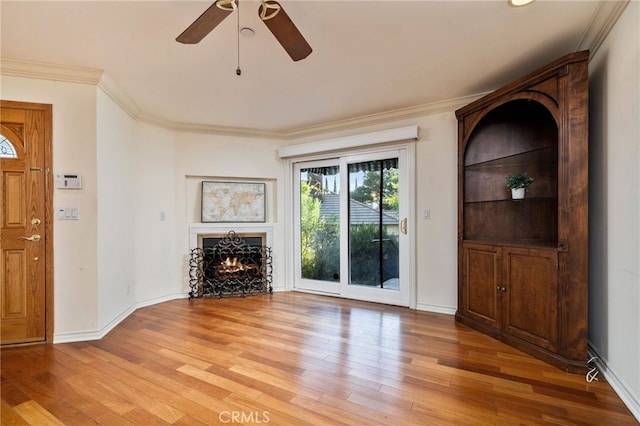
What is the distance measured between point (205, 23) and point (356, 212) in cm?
295

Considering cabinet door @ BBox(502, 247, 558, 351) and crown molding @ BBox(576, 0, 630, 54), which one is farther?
cabinet door @ BBox(502, 247, 558, 351)

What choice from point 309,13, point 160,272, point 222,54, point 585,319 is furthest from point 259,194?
point 585,319

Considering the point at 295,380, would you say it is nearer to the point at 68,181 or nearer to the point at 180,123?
the point at 68,181

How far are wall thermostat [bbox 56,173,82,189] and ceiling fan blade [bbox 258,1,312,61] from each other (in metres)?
2.32

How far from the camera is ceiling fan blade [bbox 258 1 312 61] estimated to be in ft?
5.10

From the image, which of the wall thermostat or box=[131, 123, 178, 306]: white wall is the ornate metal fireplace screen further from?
the wall thermostat

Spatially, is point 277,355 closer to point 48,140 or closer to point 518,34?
point 48,140

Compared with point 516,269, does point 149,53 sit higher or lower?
higher

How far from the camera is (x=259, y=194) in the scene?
180 inches

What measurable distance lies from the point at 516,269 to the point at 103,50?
12.5 ft

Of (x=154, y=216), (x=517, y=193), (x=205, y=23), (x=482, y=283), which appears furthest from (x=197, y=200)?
(x=517, y=193)

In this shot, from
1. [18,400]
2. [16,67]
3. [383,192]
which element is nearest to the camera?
[18,400]

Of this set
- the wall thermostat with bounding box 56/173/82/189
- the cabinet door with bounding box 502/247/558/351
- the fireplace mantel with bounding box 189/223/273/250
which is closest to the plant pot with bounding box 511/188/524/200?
the cabinet door with bounding box 502/247/558/351

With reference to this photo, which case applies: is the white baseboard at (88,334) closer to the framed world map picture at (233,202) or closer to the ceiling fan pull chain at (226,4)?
the framed world map picture at (233,202)
